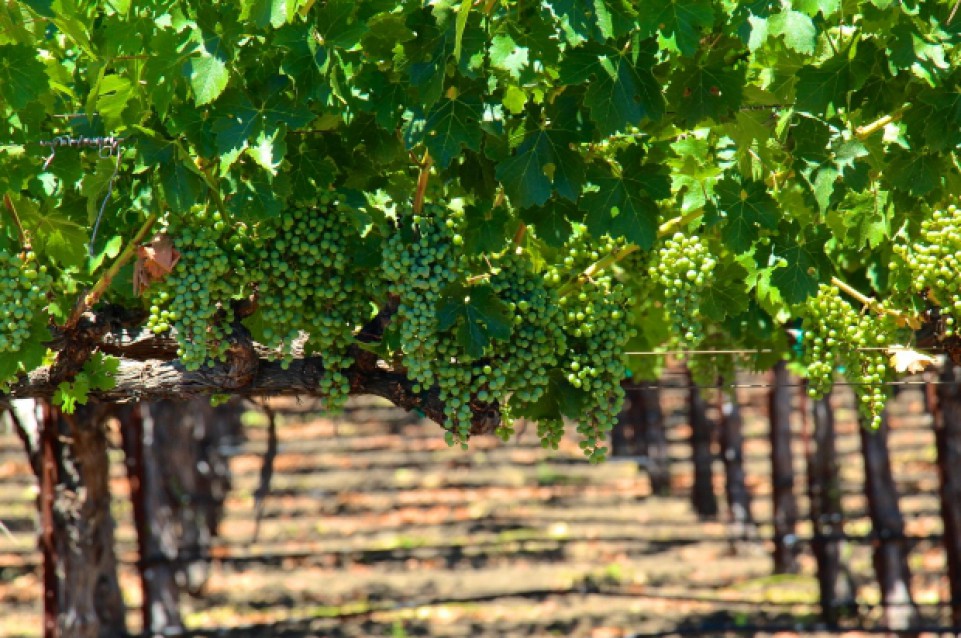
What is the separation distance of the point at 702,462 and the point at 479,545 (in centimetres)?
343

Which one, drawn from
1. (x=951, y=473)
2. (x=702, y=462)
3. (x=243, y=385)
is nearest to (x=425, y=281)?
(x=243, y=385)

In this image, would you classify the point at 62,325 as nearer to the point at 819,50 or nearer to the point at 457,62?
the point at 457,62

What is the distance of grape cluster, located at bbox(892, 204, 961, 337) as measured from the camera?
14.4 ft

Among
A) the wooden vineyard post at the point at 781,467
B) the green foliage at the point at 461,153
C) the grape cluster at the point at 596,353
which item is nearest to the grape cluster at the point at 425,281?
the green foliage at the point at 461,153

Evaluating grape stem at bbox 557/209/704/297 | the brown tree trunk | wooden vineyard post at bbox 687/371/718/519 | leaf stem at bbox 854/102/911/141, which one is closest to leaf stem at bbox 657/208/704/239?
grape stem at bbox 557/209/704/297

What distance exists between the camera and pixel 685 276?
4.31m

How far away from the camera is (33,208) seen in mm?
4160

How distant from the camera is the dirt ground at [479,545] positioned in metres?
12.3

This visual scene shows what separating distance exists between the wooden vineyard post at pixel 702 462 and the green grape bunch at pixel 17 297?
12984 mm

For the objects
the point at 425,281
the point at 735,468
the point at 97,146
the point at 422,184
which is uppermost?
the point at 97,146

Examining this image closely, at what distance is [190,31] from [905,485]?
616 inches

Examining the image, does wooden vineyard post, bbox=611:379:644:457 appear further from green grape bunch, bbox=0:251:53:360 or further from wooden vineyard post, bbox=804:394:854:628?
green grape bunch, bbox=0:251:53:360

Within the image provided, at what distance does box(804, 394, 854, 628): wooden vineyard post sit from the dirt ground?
323 mm

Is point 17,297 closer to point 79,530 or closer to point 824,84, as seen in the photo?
point 824,84
